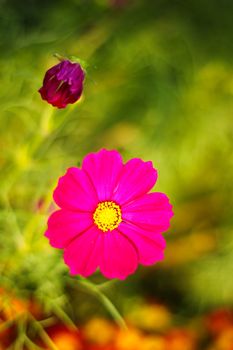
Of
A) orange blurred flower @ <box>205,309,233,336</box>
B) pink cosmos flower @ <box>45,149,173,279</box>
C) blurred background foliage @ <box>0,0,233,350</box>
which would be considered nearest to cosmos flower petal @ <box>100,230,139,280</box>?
pink cosmos flower @ <box>45,149,173,279</box>

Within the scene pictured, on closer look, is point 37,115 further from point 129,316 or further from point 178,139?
point 129,316

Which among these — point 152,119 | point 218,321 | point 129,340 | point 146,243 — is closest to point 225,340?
point 218,321

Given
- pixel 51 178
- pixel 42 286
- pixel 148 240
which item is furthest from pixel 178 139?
pixel 148 240

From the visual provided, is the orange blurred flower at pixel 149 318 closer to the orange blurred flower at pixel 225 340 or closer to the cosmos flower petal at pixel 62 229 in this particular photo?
the orange blurred flower at pixel 225 340

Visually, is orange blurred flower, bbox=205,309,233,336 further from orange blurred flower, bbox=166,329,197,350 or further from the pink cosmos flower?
the pink cosmos flower

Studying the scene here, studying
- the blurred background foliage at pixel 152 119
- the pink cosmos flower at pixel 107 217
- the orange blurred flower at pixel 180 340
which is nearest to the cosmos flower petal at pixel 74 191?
the pink cosmos flower at pixel 107 217

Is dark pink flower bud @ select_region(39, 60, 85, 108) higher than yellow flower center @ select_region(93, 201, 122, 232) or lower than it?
higher
